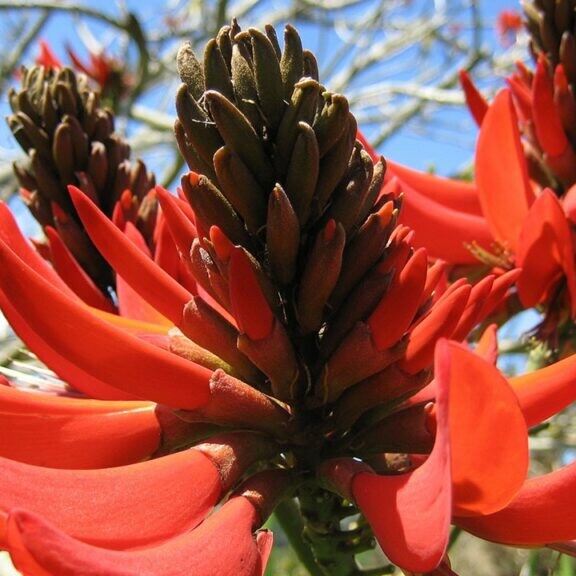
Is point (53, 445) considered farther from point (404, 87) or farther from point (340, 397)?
point (404, 87)

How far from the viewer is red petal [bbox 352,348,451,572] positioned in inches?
19.7

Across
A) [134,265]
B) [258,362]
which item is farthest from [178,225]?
[258,362]

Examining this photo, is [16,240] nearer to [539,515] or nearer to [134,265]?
[134,265]

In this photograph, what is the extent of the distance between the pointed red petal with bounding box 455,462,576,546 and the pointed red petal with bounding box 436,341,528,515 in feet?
0.15

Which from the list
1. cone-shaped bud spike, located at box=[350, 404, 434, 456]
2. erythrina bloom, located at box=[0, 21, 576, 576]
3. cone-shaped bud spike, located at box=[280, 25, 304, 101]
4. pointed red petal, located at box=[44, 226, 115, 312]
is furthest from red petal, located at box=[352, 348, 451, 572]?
pointed red petal, located at box=[44, 226, 115, 312]

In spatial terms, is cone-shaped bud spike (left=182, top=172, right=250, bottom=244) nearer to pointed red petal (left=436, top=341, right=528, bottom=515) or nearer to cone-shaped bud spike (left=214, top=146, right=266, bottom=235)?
cone-shaped bud spike (left=214, top=146, right=266, bottom=235)

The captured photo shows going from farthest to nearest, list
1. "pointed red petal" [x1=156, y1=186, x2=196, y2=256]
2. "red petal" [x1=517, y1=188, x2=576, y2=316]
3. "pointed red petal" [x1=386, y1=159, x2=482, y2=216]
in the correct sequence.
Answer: "pointed red petal" [x1=386, y1=159, x2=482, y2=216], "red petal" [x1=517, y1=188, x2=576, y2=316], "pointed red petal" [x1=156, y1=186, x2=196, y2=256]

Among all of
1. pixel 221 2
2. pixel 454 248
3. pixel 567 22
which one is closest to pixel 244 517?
pixel 454 248

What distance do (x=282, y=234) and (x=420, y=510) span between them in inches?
10.3

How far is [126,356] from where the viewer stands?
0.66 m

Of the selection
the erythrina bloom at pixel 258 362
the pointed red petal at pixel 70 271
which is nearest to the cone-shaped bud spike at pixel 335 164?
the erythrina bloom at pixel 258 362

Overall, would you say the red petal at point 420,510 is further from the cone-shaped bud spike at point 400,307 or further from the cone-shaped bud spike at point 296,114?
the cone-shaped bud spike at point 296,114

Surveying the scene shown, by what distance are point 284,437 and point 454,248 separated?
52cm

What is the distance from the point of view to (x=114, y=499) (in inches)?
22.9
